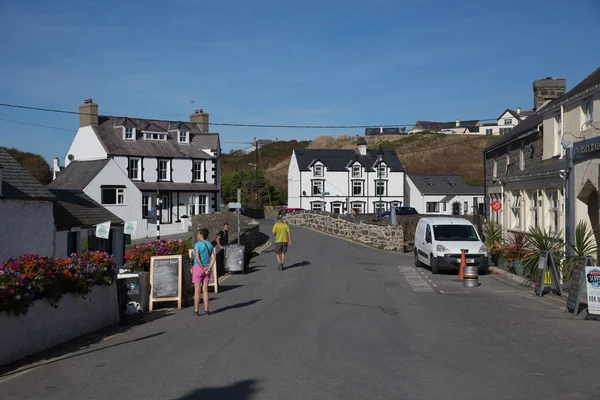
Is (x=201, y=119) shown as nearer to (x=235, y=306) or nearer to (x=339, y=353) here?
(x=235, y=306)

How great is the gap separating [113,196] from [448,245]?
96.7 ft

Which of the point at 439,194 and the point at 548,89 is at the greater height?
the point at 548,89

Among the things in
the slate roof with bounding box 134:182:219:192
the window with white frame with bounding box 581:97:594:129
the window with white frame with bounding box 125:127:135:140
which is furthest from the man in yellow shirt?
the window with white frame with bounding box 125:127:135:140

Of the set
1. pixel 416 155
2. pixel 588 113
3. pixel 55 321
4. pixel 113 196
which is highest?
pixel 416 155

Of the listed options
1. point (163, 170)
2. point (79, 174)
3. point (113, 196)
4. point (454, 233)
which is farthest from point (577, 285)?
point (163, 170)

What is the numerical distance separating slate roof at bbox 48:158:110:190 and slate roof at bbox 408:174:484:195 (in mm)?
39794

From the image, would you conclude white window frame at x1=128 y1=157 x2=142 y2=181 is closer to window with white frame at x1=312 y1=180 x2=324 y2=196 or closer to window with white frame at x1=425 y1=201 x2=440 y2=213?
window with white frame at x1=312 y1=180 x2=324 y2=196

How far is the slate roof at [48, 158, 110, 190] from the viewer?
42.0 metres

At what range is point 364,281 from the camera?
20016 millimetres

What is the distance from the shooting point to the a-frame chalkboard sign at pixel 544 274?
52.3 ft

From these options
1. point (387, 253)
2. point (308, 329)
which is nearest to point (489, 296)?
point (308, 329)

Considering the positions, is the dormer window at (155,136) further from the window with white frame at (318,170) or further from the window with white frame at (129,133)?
the window with white frame at (318,170)

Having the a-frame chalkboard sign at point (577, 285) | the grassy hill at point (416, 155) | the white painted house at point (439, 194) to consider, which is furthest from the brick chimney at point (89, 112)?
the a-frame chalkboard sign at point (577, 285)

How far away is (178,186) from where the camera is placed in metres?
56.9
